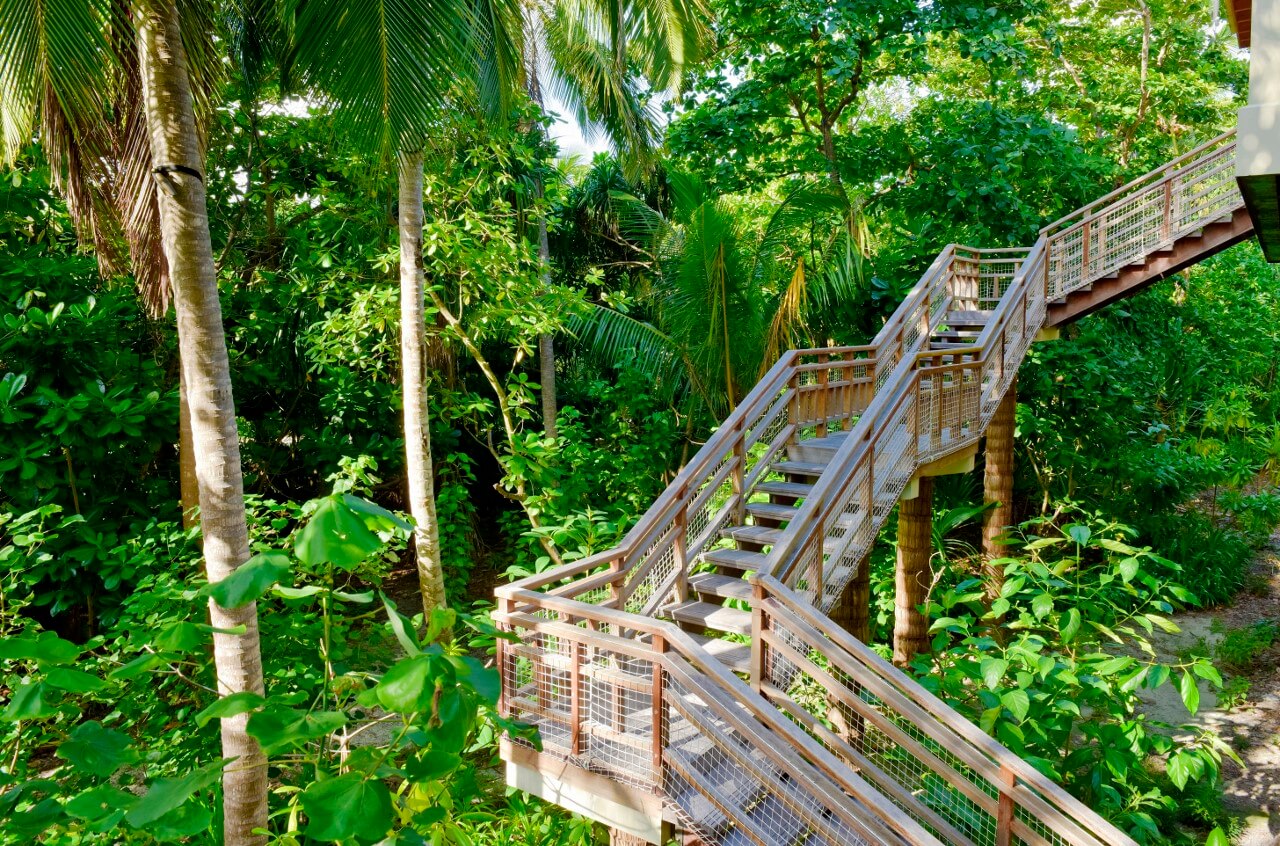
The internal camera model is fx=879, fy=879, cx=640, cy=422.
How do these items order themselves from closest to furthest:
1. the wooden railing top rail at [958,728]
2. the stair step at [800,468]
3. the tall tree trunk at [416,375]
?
the wooden railing top rail at [958,728], the stair step at [800,468], the tall tree trunk at [416,375]

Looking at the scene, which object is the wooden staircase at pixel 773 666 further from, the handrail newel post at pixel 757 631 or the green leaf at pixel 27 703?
the green leaf at pixel 27 703

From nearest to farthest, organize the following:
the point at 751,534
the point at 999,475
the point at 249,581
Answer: the point at 249,581
the point at 751,534
the point at 999,475

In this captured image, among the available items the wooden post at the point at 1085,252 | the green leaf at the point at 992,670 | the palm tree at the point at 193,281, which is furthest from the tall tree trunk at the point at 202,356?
the wooden post at the point at 1085,252

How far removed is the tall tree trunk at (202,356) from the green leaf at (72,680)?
1906 millimetres

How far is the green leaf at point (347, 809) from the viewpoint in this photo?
2.24m

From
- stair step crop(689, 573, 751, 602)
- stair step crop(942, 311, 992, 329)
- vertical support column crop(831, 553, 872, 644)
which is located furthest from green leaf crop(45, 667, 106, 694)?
stair step crop(942, 311, 992, 329)

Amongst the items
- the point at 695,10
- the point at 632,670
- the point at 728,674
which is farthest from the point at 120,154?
the point at 695,10

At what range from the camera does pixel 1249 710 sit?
32.4 ft

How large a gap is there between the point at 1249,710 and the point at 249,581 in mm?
11203

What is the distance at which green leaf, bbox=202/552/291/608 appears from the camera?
95.6 inches

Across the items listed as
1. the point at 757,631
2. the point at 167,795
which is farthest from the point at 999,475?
the point at 167,795

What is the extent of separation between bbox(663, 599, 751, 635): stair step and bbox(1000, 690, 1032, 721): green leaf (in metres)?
1.57

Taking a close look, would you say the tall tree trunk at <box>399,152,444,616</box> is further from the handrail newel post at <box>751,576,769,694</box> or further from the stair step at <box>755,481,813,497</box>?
the handrail newel post at <box>751,576,769,694</box>

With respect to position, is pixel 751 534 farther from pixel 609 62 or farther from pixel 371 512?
pixel 609 62
